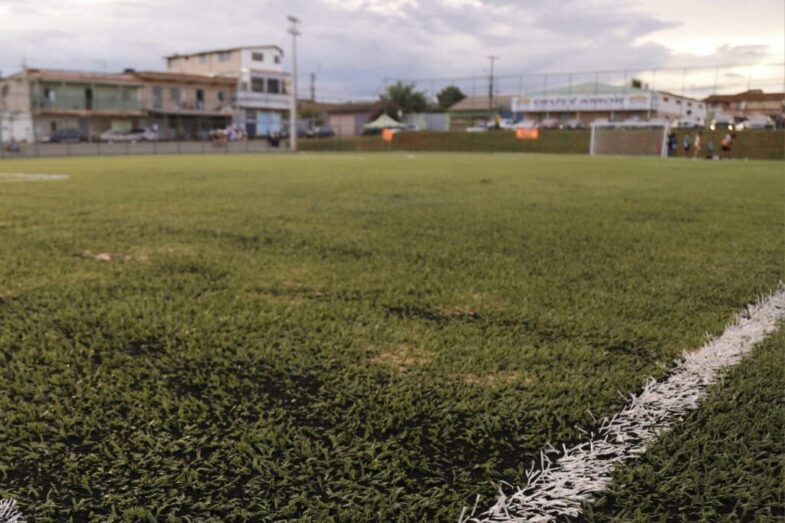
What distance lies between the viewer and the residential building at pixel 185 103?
158ft

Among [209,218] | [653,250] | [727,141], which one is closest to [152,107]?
[727,141]

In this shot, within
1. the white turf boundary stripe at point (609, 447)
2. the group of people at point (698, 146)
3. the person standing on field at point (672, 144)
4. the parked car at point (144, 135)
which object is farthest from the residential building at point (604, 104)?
the white turf boundary stripe at point (609, 447)

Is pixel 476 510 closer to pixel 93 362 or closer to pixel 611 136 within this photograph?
pixel 93 362

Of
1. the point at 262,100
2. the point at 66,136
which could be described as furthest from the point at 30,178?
the point at 262,100

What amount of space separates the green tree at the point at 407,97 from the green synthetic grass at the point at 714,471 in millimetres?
66928

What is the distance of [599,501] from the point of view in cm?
125

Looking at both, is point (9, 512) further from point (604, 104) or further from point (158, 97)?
point (158, 97)

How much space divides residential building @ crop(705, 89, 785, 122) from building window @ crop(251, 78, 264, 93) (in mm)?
39242

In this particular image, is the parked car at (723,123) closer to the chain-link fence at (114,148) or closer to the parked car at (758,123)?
the parked car at (758,123)

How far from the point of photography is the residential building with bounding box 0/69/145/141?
42656 mm

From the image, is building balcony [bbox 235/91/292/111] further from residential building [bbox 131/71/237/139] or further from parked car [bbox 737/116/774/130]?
parked car [bbox 737/116/774/130]

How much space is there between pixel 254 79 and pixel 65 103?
18691 millimetres

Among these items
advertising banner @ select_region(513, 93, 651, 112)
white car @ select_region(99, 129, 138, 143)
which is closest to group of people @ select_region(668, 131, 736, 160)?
advertising banner @ select_region(513, 93, 651, 112)

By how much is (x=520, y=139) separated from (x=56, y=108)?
33.0 metres
